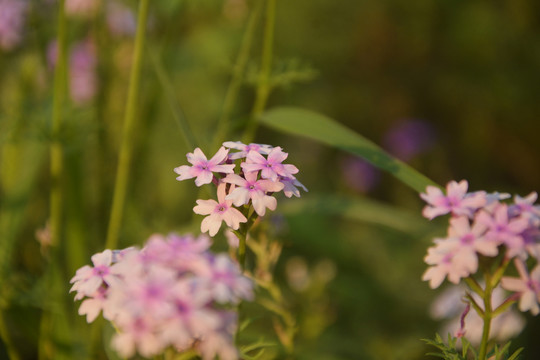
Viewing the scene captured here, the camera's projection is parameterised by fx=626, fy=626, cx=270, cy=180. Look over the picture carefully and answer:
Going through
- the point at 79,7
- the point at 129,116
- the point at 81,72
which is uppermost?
the point at 81,72

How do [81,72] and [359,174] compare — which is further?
[359,174]

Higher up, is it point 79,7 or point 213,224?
point 79,7

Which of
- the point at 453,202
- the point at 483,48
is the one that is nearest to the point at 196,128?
the point at 483,48

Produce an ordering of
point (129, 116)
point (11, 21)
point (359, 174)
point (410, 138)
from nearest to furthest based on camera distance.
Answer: point (129, 116)
point (11, 21)
point (359, 174)
point (410, 138)

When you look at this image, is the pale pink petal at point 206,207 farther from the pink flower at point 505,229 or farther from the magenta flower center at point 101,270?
the pink flower at point 505,229

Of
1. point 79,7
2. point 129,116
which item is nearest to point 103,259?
point 129,116

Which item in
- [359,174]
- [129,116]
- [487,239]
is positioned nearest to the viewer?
[487,239]

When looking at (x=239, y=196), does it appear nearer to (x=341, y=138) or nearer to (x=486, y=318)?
(x=486, y=318)

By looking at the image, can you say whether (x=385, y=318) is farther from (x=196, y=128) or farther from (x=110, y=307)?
(x=110, y=307)

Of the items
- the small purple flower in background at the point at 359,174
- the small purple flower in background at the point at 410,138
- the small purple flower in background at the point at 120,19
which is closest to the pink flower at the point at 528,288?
the small purple flower in background at the point at 120,19
